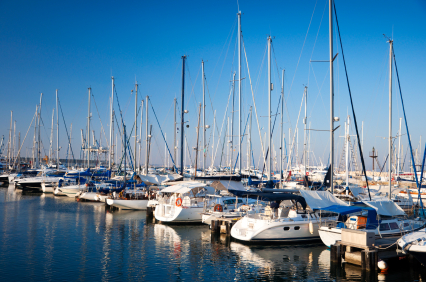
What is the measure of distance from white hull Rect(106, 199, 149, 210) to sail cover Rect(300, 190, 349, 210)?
20.0 m

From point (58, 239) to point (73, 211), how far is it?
1393 centimetres

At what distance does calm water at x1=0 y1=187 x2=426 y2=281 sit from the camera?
629 inches

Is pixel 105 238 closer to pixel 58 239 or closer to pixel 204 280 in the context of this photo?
pixel 58 239

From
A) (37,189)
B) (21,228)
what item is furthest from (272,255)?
(37,189)

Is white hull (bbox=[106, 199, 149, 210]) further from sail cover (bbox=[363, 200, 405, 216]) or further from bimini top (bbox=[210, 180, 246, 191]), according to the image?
sail cover (bbox=[363, 200, 405, 216])

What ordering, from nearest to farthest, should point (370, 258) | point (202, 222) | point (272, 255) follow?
point (370, 258), point (272, 255), point (202, 222)

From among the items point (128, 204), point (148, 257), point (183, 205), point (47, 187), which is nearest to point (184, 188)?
point (183, 205)

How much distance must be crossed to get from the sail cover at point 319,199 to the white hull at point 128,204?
19986 millimetres

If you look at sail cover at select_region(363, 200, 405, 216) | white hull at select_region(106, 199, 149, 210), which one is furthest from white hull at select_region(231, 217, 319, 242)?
white hull at select_region(106, 199, 149, 210)

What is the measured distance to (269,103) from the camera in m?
31.6

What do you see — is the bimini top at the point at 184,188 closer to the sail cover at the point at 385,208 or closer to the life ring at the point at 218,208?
the life ring at the point at 218,208

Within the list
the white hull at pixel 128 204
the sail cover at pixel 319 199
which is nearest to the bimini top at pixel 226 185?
the white hull at pixel 128 204

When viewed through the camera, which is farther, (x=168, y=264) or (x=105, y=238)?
(x=105, y=238)

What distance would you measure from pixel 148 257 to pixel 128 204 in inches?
733
